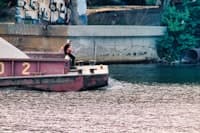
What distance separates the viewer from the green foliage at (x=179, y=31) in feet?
193

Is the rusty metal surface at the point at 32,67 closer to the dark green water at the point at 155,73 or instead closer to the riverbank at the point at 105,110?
the riverbank at the point at 105,110

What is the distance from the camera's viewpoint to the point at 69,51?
37.3m

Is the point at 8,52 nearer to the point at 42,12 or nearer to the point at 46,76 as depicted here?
the point at 46,76

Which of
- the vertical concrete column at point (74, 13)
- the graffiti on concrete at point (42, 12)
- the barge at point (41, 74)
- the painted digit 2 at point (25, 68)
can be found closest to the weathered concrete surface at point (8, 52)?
the barge at point (41, 74)

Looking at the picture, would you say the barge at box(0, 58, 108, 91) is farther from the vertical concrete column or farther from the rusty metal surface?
the vertical concrete column

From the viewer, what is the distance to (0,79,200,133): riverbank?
2270 centimetres

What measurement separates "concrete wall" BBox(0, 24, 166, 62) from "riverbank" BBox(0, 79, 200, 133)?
18107 mm

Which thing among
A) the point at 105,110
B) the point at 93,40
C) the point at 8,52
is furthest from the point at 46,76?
the point at 93,40

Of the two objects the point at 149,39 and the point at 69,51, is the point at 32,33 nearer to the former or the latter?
the point at 149,39

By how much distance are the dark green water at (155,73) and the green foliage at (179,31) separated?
5.18m

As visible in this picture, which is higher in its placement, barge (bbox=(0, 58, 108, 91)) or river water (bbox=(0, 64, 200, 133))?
barge (bbox=(0, 58, 108, 91))

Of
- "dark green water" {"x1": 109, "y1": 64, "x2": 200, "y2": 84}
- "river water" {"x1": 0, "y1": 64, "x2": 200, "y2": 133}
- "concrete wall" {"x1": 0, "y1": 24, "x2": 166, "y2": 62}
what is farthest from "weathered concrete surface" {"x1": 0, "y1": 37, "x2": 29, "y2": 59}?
"concrete wall" {"x1": 0, "y1": 24, "x2": 166, "y2": 62}

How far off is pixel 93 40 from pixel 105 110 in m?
27.8

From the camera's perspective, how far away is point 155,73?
45312mm
